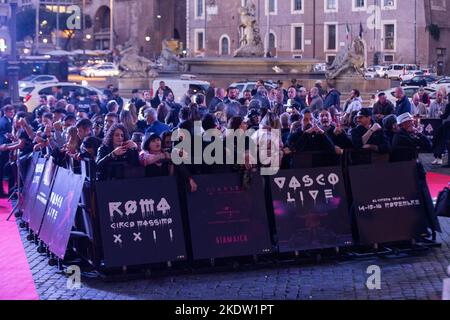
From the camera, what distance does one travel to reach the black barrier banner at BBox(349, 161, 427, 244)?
40.0 feet

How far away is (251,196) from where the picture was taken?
11633mm

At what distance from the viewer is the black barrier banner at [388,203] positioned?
1218 centimetres

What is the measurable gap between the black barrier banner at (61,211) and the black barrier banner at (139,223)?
0.64m

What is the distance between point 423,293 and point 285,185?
2.41 m

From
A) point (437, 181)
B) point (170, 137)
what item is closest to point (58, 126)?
point (170, 137)

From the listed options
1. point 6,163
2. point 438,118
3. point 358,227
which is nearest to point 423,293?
point 358,227

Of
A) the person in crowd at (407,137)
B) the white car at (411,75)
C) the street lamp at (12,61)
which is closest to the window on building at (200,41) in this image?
the white car at (411,75)

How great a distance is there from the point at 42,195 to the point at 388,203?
16.8ft

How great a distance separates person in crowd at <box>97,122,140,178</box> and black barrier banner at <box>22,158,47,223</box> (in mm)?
2508

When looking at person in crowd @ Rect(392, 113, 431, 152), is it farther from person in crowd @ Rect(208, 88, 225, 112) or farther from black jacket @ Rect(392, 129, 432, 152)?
person in crowd @ Rect(208, 88, 225, 112)

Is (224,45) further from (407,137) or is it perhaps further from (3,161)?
(407,137)

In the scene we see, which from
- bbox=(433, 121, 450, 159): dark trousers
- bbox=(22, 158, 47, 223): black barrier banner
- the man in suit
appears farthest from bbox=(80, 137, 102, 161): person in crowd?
bbox=(433, 121, 450, 159): dark trousers

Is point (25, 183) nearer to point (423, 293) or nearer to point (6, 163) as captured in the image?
point (6, 163)
